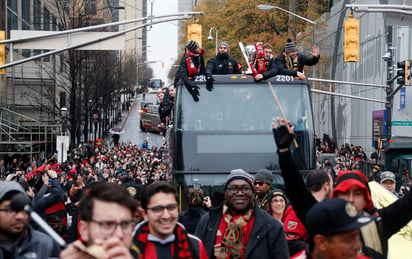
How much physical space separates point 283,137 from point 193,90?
30.3 feet

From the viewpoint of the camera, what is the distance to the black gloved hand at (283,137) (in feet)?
18.0

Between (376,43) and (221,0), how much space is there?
Answer: 31660mm

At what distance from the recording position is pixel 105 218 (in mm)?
3916

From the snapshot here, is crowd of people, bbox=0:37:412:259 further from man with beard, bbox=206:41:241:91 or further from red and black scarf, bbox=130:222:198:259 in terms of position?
man with beard, bbox=206:41:241:91

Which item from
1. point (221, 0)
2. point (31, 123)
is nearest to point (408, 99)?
point (31, 123)

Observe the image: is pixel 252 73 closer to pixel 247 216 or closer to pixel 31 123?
pixel 247 216

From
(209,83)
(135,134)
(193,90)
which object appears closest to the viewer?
(193,90)

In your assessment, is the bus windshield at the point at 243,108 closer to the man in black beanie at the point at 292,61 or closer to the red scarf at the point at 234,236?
the man in black beanie at the point at 292,61

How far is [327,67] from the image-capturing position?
52094 mm

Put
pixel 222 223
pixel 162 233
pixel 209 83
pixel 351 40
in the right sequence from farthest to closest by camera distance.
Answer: pixel 351 40 → pixel 209 83 → pixel 222 223 → pixel 162 233

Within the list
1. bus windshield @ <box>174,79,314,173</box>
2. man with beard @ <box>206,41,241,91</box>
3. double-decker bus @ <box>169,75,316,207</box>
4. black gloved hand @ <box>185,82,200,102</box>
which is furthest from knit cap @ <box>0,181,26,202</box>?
man with beard @ <box>206,41,241,91</box>

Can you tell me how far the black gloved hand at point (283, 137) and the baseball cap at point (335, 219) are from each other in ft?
4.83

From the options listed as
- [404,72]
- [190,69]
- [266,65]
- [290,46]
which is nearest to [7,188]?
[190,69]

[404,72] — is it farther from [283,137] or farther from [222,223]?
[283,137]
